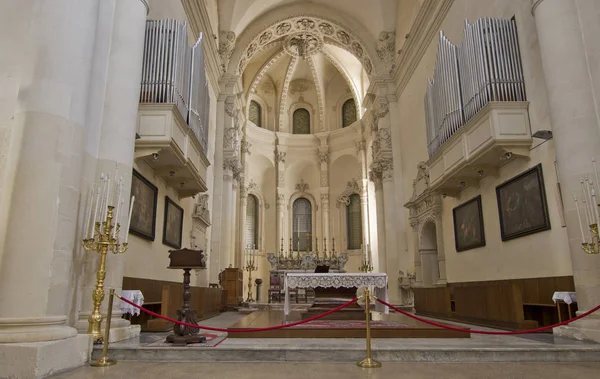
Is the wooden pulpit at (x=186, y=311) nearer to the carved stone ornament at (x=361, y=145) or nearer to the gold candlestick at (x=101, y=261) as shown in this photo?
the gold candlestick at (x=101, y=261)

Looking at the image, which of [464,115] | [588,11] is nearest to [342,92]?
[464,115]

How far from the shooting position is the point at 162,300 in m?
7.48

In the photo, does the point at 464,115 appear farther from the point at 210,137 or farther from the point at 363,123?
the point at 363,123

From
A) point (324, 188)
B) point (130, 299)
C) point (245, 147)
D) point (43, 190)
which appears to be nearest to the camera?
point (43, 190)

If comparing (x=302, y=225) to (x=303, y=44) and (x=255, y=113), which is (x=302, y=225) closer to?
(x=255, y=113)

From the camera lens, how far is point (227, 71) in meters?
18.1

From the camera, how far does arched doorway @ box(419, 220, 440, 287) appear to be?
1408 cm

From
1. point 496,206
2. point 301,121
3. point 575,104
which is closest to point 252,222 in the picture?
point 301,121

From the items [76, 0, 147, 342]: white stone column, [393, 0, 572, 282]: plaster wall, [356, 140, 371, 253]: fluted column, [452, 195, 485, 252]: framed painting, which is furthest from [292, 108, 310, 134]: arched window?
[76, 0, 147, 342]: white stone column

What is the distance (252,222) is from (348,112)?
27.6ft

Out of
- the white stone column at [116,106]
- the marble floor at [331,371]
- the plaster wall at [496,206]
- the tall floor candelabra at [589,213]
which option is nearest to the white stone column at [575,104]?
the tall floor candelabra at [589,213]

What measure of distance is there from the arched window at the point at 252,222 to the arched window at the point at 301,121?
4.97 m

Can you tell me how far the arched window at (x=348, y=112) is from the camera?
84.1 ft

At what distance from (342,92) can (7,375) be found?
23.8m
